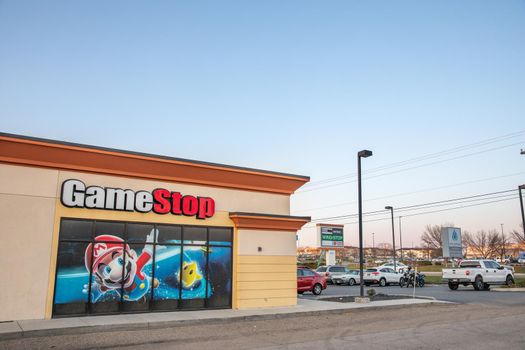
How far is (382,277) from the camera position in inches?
1428

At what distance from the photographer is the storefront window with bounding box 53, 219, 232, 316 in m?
14.3

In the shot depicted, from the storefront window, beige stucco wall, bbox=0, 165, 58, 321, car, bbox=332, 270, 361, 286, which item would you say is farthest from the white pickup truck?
beige stucco wall, bbox=0, 165, 58, 321

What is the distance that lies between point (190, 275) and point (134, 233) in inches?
100

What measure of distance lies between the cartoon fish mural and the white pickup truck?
20.0 metres

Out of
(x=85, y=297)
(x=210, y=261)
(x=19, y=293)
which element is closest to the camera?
(x=19, y=293)

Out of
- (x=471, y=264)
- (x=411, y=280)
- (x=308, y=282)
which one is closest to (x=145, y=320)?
(x=308, y=282)

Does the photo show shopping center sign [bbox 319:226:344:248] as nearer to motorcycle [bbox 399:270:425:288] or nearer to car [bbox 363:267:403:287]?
car [bbox 363:267:403:287]

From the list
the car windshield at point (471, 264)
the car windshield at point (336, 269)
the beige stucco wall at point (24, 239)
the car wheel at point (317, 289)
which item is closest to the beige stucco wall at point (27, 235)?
the beige stucco wall at point (24, 239)

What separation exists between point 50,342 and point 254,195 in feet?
30.6

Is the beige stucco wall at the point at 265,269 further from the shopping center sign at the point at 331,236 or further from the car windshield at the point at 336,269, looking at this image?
the shopping center sign at the point at 331,236

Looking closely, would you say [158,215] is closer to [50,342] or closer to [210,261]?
[210,261]

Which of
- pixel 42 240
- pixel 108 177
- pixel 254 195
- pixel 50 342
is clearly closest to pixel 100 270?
pixel 42 240

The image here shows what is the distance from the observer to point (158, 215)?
1598cm

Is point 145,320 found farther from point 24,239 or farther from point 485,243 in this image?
point 485,243
